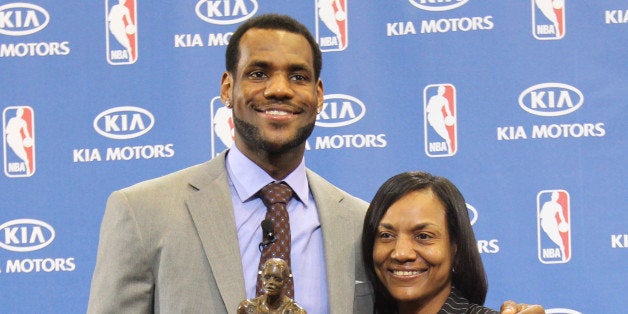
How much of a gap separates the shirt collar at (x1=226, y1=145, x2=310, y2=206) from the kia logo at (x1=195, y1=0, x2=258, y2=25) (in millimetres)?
1589

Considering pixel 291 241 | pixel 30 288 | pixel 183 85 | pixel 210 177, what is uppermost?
pixel 183 85

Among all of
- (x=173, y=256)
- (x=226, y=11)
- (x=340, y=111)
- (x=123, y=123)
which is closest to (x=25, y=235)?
(x=123, y=123)

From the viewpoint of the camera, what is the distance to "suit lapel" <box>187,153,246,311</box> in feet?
7.81

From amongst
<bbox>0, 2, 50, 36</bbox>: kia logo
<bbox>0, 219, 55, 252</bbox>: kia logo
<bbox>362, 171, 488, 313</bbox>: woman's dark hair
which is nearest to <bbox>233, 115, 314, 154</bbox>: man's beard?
<bbox>362, 171, 488, 313</bbox>: woman's dark hair

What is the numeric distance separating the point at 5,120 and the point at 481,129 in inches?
78.7

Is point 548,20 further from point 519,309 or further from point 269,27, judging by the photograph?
point 519,309

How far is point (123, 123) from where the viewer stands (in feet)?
13.5

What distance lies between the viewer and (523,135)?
13.1ft

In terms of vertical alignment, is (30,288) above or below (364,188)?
below

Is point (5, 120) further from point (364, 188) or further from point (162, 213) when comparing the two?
point (162, 213)

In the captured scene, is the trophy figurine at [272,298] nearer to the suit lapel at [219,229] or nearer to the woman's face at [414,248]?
the suit lapel at [219,229]

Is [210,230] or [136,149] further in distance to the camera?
[136,149]

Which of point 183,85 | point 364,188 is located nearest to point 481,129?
point 364,188

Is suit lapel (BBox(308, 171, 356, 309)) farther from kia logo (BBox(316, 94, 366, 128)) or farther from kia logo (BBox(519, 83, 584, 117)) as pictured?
kia logo (BBox(519, 83, 584, 117))
